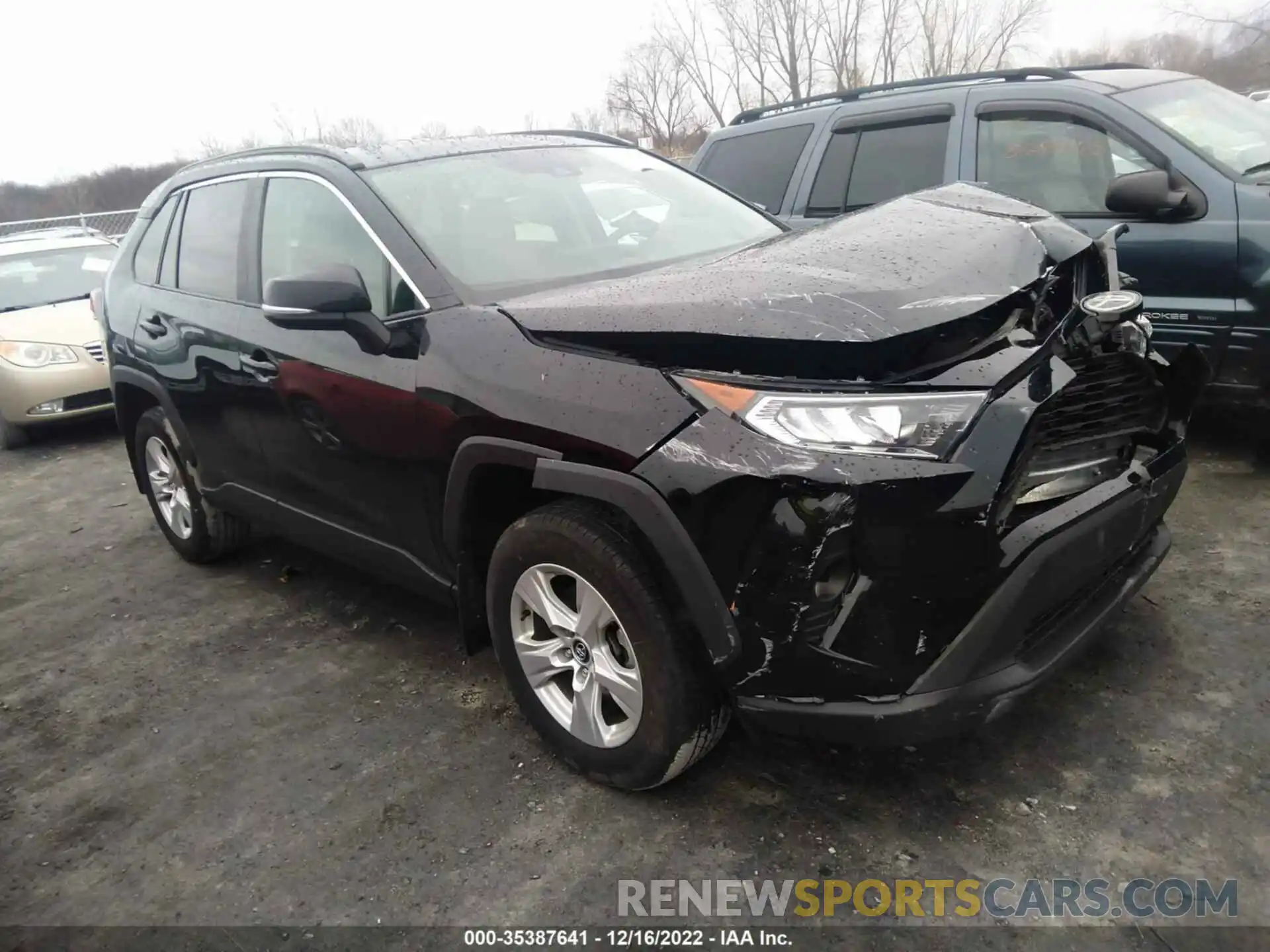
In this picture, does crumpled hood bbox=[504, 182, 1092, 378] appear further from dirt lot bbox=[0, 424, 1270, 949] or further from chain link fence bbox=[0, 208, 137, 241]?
chain link fence bbox=[0, 208, 137, 241]

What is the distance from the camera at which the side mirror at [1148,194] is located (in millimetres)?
4059

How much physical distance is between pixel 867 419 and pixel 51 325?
25.4 feet

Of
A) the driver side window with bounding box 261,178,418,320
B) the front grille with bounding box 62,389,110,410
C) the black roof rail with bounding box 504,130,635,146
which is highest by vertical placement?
the black roof rail with bounding box 504,130,635,146

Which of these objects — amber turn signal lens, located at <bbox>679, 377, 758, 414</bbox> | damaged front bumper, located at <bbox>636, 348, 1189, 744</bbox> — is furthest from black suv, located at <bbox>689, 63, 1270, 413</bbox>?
amber turn signal lens, located at <bbox>679, 377, 758, 414</bbox>

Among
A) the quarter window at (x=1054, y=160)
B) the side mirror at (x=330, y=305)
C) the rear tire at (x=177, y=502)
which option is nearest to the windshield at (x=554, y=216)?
the side mirror at (x=330, y=305)

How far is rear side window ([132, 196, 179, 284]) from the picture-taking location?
4.29 m

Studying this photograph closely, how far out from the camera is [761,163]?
229 inches

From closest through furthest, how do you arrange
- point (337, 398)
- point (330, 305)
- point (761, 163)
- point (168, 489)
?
1. point (330, 305)
2. point (337, 398)
3. point (168, 489)
4. point (761, 163)

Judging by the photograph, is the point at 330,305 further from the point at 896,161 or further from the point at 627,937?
the point at 896,161

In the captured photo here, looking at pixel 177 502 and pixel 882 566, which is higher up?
pixel 882 566

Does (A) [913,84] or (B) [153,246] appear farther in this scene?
(A) [913,84]

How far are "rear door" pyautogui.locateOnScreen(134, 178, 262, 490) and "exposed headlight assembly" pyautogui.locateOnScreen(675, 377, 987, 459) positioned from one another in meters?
2.23

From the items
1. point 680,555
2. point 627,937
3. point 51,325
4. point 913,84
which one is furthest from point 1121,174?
point 51,325

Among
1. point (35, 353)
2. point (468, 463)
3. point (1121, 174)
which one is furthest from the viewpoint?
point (35, 353)
